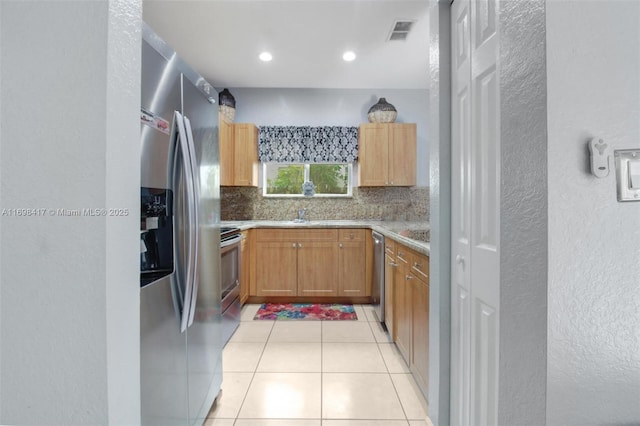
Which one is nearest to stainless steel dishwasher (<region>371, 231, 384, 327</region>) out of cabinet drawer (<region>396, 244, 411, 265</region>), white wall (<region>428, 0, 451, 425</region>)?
cabinet drawer (<region>396, 244, 411, 265</region>)

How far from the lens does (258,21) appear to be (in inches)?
112

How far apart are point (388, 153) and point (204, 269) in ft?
10.5

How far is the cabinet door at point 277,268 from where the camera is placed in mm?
3955

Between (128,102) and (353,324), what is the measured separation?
297 centimetres

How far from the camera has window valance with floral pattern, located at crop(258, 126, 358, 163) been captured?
4.44m

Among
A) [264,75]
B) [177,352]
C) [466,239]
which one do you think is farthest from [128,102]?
[264,75]

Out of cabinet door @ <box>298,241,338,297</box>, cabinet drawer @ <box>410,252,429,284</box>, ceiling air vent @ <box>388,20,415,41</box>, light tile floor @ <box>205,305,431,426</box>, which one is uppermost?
ceiling air vent @ <box>388,20,415,41</box>

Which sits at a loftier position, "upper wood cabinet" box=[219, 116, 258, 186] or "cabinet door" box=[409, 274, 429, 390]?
"upper wood cabinet" box=[219, 116, 258, 186]

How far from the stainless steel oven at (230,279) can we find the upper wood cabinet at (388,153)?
6.67 ft

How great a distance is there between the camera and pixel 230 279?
3020 millimetres

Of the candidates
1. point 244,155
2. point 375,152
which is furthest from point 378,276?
point 244,155

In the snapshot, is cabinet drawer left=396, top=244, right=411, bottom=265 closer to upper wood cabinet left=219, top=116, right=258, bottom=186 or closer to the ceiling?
the ceiling

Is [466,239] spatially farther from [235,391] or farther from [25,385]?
[235,391]

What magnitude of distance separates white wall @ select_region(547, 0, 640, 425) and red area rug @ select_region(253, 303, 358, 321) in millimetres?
2749
